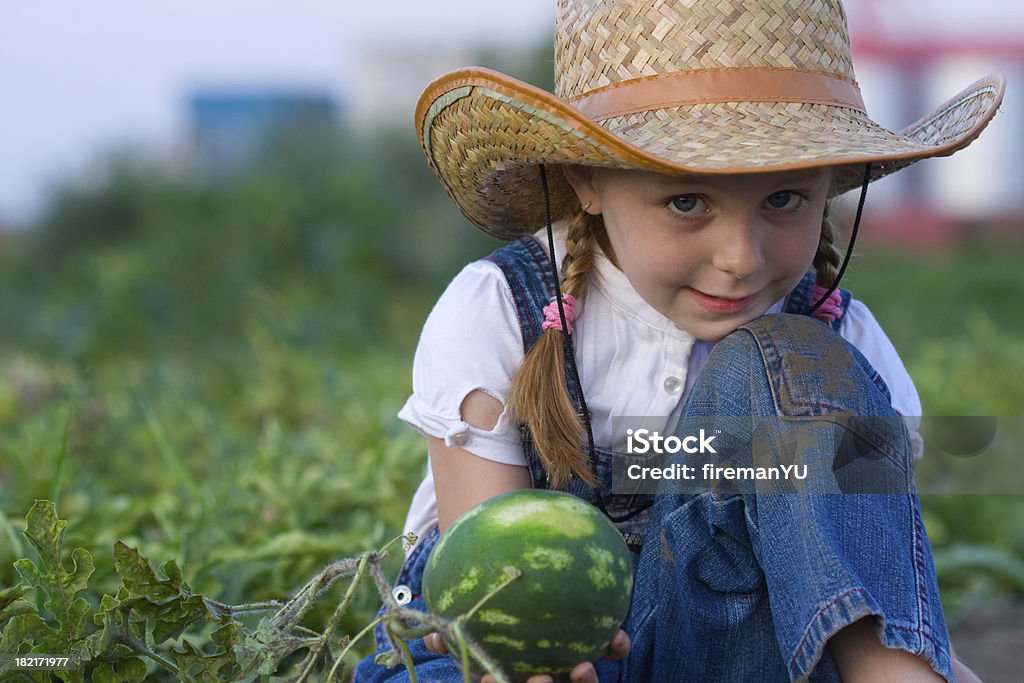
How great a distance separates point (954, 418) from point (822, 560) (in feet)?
6.69

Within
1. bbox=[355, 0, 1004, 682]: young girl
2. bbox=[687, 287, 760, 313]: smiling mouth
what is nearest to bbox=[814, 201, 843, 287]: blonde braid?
bbox=[355, 0, 1004, 682]: young girl

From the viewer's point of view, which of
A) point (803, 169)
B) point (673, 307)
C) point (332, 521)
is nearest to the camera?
point (803, 169)

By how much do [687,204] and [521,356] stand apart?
14.8 inches

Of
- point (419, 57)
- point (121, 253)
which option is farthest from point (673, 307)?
point (419, 57)

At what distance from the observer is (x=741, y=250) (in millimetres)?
1827

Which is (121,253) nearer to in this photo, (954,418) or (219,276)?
(219,276)

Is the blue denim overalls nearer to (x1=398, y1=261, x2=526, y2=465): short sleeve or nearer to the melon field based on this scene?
(x1=398, y1=261, x2=526, y2=465): short sleeve

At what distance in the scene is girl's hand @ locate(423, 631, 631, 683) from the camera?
1492 mm

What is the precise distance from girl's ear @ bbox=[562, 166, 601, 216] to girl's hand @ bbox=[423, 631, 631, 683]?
0.77 metres

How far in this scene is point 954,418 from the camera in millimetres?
3430

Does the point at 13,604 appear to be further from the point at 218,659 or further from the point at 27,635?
the point at 218,659

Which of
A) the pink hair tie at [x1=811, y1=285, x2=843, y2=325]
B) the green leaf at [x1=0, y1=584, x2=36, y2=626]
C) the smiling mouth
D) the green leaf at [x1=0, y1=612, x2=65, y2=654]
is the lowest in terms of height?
the green leaf at [x1=0, y1=612, x2=65, y2=654]

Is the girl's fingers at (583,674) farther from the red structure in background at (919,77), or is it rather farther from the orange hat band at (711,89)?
the red structure in background at (919,77)

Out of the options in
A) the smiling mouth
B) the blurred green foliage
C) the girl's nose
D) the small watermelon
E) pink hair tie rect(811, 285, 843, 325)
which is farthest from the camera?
the blurred green foliage
